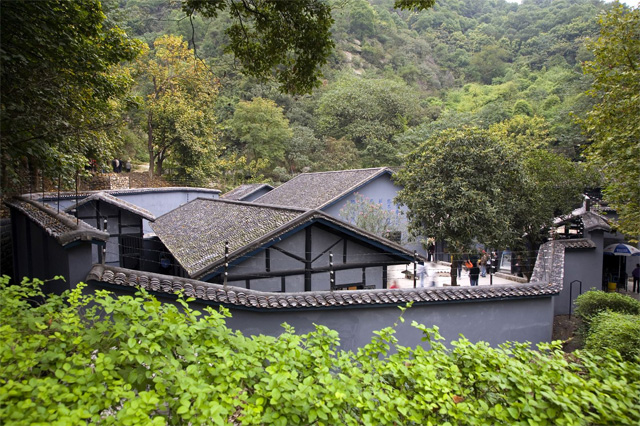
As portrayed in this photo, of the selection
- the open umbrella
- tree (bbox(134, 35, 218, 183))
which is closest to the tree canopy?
the open umbrella

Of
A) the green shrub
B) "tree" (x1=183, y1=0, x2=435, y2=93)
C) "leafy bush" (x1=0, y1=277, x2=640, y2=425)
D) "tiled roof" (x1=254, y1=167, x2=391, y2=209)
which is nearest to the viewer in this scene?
"leafy bush" (x1=0, y1=277, x2=640, y2=425)

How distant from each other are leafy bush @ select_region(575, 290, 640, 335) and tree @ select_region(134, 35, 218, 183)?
21.1 meters

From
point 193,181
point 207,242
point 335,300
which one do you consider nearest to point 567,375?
point 335,300

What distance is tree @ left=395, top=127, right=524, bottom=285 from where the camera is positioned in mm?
12617

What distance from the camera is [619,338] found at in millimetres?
6941

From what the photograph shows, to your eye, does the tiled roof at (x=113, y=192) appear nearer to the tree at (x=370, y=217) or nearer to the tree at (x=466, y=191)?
the tree at (x=370, y=217)

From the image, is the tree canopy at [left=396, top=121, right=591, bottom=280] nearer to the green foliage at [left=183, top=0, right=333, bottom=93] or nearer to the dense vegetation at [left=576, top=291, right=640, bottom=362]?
the dense vegetation at [left=576, top=291, right=640, bottom=362]

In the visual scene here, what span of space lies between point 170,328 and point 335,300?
4.92 meters

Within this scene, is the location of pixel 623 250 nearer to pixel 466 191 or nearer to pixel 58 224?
pixel 466 191

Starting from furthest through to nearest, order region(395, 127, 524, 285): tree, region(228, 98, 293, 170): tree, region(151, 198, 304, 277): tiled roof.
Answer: region(228, 98, 293, 170): tree, region(395, 127, 524, 285): tree, region(151, 198, 304, 277): tiled roof

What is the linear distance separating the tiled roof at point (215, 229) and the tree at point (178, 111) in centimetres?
1140

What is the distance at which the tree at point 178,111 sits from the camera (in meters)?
24.2

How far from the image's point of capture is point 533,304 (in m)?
9.26

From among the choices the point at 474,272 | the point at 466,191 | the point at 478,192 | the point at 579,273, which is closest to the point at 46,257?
the point at 466,191
